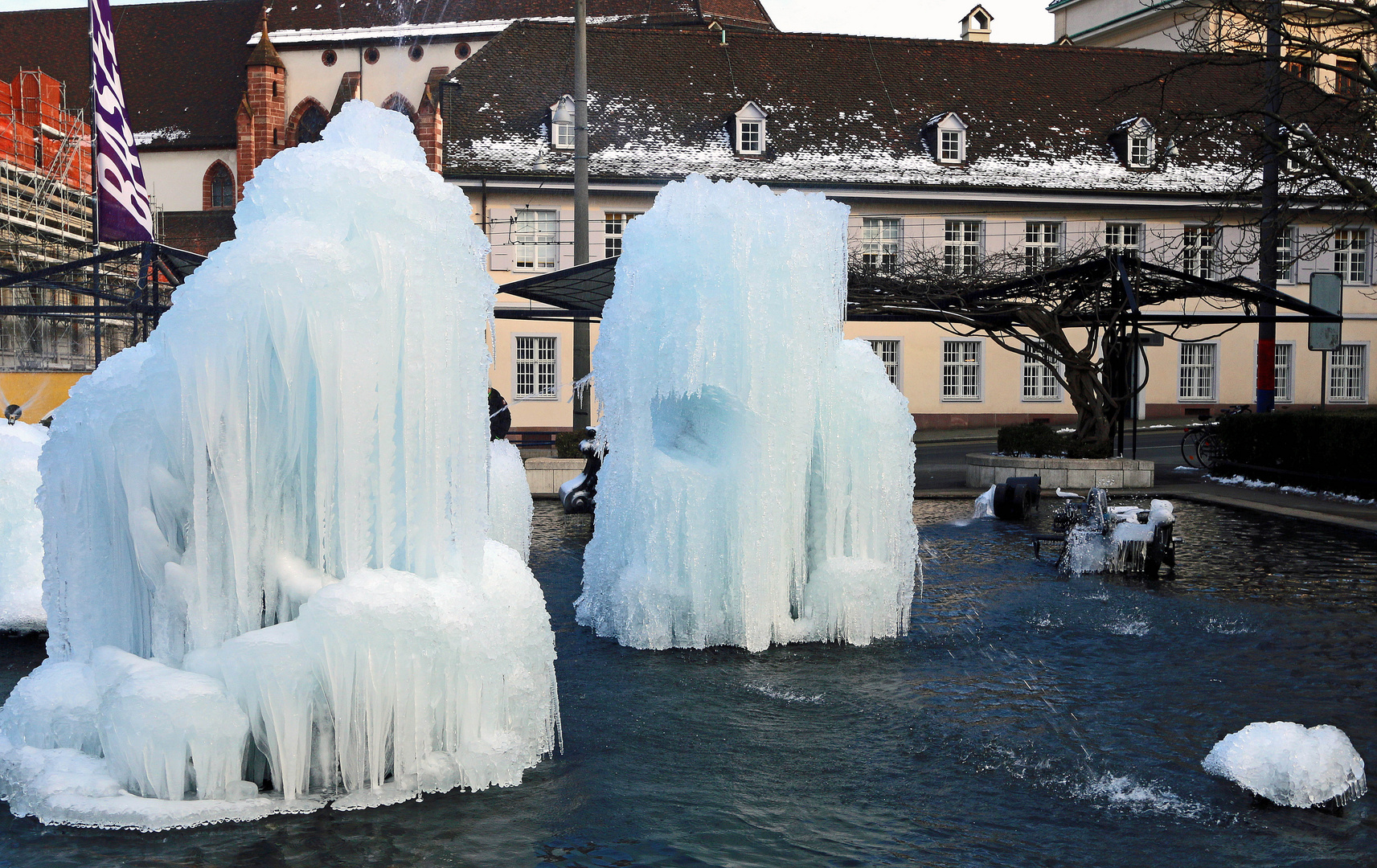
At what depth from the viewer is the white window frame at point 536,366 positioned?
3775cm

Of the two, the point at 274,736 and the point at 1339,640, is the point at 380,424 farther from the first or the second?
the point at 1339,640

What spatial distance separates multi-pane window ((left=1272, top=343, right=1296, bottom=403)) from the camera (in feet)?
135

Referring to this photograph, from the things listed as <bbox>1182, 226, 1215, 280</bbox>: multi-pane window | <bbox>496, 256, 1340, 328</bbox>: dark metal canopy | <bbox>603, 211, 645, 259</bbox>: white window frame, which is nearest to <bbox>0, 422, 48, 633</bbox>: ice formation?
<bbox>496, 256, 1340, 328</bbox>: dark metal canopy

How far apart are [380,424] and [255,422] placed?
551 mm

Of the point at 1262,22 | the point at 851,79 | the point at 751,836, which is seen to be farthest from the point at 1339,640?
the point at 851,79

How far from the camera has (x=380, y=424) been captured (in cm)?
575

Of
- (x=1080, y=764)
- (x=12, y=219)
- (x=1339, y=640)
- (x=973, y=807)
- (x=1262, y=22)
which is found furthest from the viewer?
(x=12, y=219)

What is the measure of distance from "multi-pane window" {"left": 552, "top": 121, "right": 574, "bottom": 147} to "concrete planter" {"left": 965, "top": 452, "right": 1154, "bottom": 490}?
20.9 m

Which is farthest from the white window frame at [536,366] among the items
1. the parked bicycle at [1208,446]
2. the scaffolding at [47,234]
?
the parked bicycle at [1208,446]

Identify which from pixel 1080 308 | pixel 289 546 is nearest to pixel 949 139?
pixel 1080 308

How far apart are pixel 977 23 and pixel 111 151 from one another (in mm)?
42901

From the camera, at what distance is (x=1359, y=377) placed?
137ft

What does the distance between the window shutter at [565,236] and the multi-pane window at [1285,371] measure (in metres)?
23.3

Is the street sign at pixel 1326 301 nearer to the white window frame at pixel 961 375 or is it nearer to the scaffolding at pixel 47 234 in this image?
the white window frame at pixel 961 375
